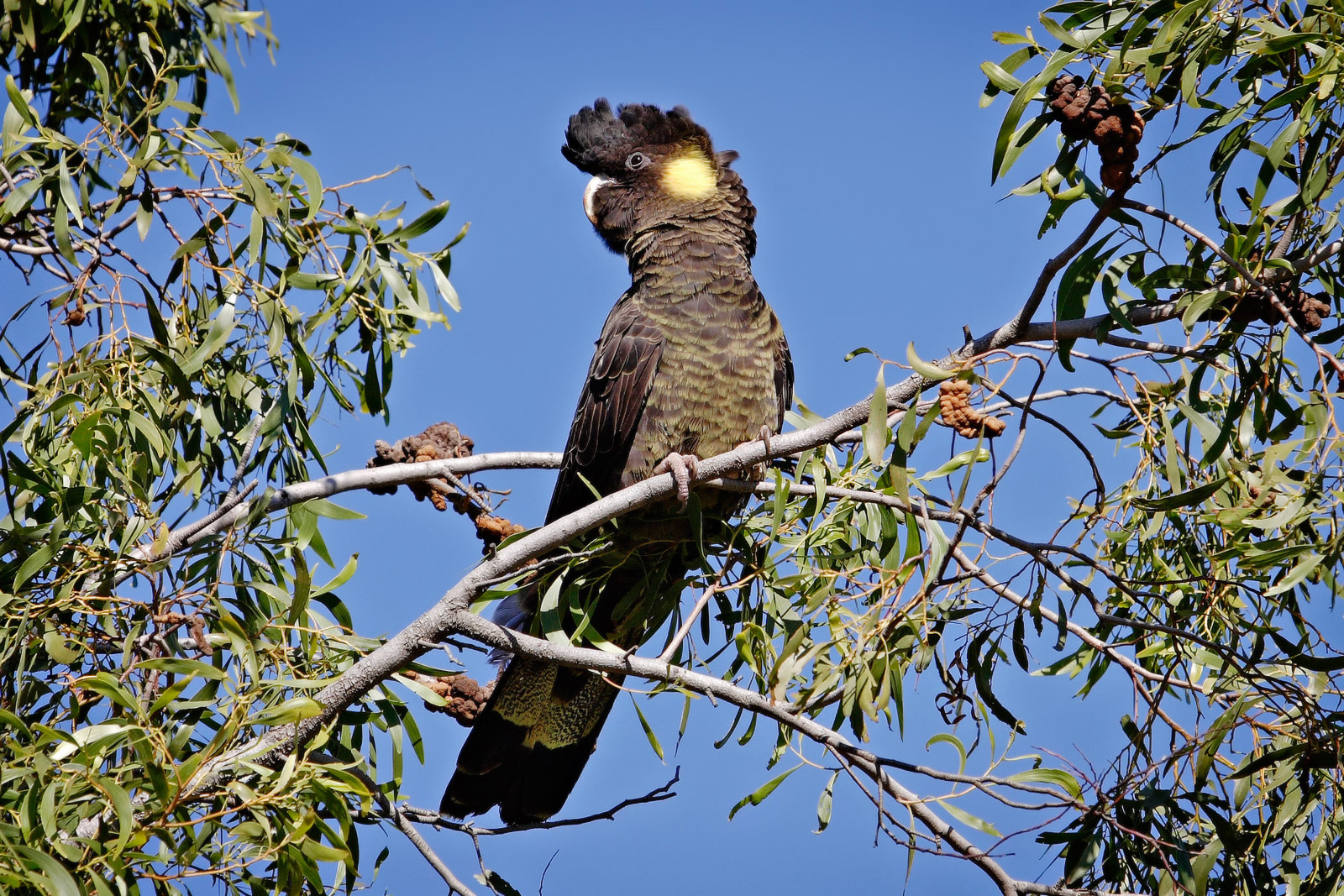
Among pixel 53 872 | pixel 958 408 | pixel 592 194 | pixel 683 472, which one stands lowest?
pixel 53 872

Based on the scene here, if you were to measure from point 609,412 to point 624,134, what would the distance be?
1272mm

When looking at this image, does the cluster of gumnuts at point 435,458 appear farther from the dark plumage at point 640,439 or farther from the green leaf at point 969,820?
the green leaf at point 969,820

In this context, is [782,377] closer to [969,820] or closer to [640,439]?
[640,439]

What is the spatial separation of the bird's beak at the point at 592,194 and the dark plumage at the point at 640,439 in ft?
1.19

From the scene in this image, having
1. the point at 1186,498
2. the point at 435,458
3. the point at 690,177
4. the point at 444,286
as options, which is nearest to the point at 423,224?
the point at 444,286

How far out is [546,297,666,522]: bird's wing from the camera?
3.28 metres

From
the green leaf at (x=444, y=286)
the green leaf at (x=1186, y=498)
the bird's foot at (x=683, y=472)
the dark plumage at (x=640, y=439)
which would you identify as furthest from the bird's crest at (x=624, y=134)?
the green leaf at (x=1186, y=498)

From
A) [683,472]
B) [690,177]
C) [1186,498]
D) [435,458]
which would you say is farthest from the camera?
[690,177]

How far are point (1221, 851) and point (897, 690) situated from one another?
842 millimetres

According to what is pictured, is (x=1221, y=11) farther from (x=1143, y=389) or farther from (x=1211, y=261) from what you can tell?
(x=1143, y=389)

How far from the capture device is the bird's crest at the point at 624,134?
12.9ft

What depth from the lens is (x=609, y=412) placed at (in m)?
Answer: 3.29

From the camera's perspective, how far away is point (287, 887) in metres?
2.04

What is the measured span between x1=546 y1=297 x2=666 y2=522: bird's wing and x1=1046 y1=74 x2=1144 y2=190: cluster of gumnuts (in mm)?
1569
